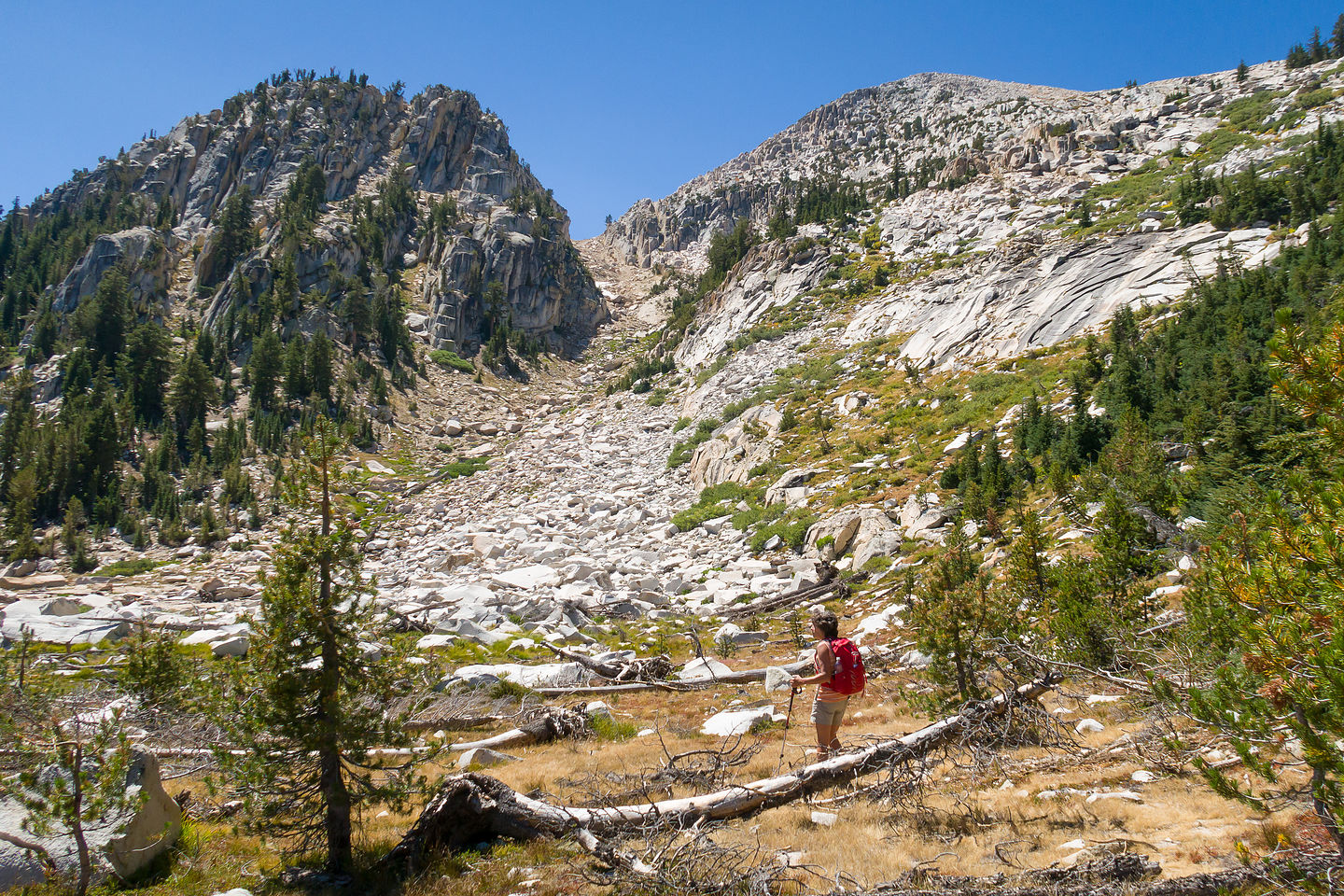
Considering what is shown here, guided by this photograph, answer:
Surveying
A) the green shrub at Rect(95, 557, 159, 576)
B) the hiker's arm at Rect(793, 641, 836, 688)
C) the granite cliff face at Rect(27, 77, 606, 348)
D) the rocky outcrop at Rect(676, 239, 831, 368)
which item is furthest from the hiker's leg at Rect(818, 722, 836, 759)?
the granite cliff face at Rect(27, 77, 606, 348)

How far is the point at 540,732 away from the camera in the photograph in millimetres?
8844

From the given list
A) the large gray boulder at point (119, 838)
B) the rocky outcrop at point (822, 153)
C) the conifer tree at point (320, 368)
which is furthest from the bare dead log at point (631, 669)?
the rocky outcrop at point (822, 153)

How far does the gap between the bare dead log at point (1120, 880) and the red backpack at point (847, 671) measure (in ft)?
7.98

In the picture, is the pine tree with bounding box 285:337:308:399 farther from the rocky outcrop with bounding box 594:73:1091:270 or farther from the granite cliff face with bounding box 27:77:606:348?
the rocky outcrop with bounding box 594:73:1091:270

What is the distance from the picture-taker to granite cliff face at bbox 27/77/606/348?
59.2 metres

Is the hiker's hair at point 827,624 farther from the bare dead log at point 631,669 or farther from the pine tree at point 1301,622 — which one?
the bare dead log at point 631,669

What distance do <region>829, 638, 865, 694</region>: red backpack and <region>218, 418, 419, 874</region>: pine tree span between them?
427cm

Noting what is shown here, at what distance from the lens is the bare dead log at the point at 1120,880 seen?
2.88m

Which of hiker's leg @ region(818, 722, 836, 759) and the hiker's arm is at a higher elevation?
the hiker's arm

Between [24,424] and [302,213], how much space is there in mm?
32608

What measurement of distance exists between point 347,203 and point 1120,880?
85.4m

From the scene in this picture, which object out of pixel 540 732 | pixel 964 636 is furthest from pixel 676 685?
pixel 964 636

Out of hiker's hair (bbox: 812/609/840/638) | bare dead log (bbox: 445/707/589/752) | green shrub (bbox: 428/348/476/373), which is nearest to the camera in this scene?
hiker's hair (bbox: 812/609/840/638)

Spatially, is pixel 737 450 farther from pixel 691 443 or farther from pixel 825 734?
pixel 825 734
